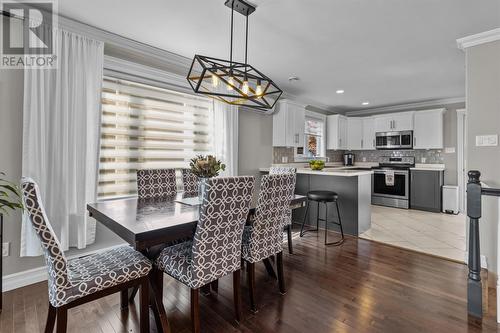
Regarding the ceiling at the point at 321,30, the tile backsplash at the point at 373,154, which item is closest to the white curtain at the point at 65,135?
the ceiling at the point at 321,30

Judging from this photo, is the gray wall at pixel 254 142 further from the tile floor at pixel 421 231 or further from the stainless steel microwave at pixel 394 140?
the stainless steel microwave at pixel 394 140

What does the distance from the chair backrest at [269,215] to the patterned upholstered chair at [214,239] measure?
0.23 meters

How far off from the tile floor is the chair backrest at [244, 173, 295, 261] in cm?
216

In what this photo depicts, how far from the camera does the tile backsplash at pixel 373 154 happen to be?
513 centimetres

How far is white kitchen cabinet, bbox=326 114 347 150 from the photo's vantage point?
20.8ft

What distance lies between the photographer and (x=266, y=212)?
2.00 meters

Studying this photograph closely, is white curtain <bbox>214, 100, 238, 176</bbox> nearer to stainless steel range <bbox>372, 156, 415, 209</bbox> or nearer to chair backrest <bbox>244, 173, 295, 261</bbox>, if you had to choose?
chair backrest <bbox>244, 173, 295, 261</bbox>

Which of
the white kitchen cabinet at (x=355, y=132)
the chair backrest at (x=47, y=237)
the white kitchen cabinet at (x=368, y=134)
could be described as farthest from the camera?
the white kitchen cabinet at (x=355, y=132)

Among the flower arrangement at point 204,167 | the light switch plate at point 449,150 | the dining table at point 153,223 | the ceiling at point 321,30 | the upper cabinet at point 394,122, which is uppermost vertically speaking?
the ceiling at point 321,30

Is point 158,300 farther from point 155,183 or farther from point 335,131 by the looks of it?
point 335,131

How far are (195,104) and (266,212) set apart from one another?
2.39 m

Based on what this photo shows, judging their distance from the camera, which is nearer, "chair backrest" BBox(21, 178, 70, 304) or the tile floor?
"chair backrest" BBox(21, 178, 70, 304)

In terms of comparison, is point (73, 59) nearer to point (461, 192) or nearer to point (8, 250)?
point (8, 250)

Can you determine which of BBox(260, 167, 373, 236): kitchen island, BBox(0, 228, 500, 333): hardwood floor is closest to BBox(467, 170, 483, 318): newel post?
BBox(0, 228, 500, 333): hardwood floor
